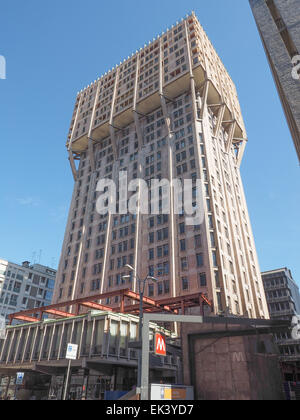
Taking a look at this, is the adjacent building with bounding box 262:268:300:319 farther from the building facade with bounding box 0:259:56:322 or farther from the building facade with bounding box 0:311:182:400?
the building facade with bounding box 0:259:56:322

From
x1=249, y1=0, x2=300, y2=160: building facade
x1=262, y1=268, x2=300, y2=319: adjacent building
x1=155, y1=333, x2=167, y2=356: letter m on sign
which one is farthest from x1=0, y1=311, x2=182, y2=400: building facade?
x1=262, y1=268, x2=300, y2=319: adjacent building

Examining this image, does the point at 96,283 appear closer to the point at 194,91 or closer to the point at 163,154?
the point at 163,154

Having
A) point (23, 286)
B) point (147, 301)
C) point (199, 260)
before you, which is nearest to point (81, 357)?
point (147, 301)

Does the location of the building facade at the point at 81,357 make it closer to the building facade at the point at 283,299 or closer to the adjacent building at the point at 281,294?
the building facade at the point at 283,299

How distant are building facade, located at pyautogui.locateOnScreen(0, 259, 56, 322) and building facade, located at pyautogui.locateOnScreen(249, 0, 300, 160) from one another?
8001 centimetres

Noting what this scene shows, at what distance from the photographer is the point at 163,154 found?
229 feet

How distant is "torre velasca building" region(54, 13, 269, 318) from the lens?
54594 millimetres

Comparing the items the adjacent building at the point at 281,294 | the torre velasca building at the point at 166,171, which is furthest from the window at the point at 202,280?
the adjacent building at the point at 281,294

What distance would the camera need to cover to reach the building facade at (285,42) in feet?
71.9

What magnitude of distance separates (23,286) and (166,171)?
53601 mm

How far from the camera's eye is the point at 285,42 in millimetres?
24875
